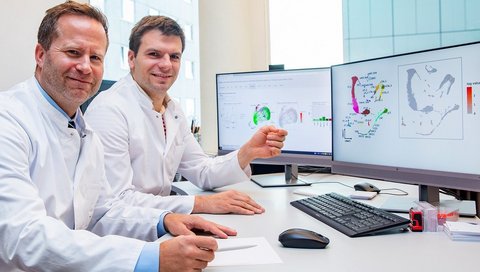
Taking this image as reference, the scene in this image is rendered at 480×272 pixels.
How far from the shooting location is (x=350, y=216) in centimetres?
115

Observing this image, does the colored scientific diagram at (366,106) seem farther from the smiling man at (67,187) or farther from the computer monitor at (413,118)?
the smiling man at (67,187)

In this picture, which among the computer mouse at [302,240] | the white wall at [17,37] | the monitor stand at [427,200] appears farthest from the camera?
the white wall at [17,37]

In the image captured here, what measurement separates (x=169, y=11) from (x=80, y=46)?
192 cm

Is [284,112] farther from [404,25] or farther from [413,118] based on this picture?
[404,25]

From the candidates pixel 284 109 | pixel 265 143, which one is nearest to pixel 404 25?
pixel 284 109

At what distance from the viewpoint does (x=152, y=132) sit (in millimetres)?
1680

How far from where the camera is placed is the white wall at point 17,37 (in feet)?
5.41

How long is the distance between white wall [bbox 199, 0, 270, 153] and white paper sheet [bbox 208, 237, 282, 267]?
1886mm

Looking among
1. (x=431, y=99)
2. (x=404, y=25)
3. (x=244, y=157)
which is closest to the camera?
(x=431, y=99)

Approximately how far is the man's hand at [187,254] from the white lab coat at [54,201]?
0.06 metres

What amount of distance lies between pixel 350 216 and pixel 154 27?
110 centimetres

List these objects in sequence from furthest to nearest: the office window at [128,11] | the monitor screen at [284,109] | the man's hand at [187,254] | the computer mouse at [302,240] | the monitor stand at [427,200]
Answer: the office window at [128,11] < the monitor screen at [284,109] < the monitor stand at [427,200] < the computer mouse at [302,240] < the man's hand at [187,254]

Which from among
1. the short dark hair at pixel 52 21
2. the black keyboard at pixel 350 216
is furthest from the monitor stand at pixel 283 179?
the short dark hair at pixel 52 21

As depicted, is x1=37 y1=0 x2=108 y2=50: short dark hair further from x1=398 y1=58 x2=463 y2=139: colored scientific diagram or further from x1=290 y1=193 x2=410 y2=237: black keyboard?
x1=398 y1=58 x2=463 y2=139: colored scientific diagram
